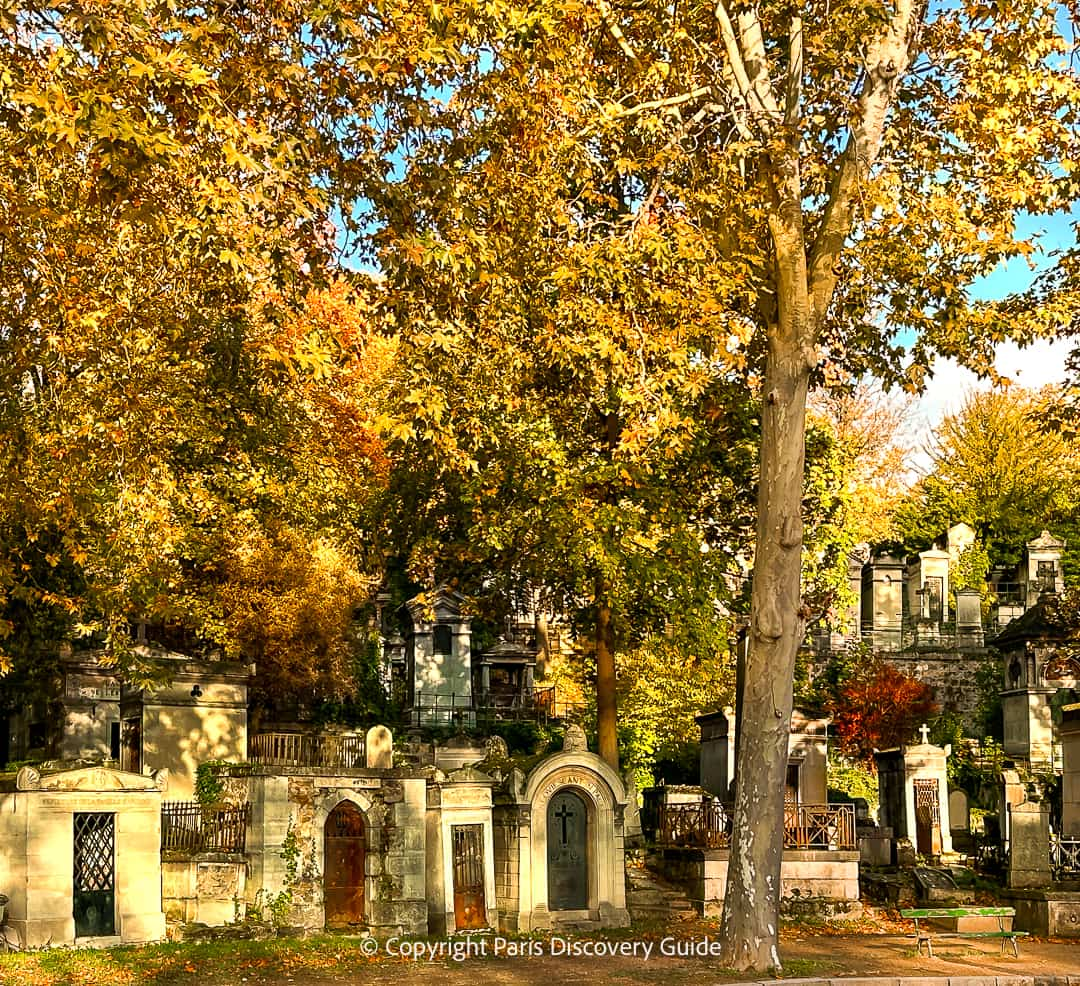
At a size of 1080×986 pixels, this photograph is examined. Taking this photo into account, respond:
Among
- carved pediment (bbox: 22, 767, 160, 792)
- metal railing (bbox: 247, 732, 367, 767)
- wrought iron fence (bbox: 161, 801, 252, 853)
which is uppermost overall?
metal railing (bbox: 247, 732, 367, 767)

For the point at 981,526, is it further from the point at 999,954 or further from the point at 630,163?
the point at 630,163

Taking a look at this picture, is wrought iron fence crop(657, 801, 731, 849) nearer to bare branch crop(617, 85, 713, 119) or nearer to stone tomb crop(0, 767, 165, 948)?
stone tomb crop(0, 767, 165, 948)

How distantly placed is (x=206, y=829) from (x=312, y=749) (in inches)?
241

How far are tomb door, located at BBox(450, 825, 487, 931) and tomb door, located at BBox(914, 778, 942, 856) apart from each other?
1230cm

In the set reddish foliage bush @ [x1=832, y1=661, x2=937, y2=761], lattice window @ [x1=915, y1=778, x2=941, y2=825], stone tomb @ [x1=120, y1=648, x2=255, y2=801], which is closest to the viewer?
stone tomb @ [x1=120, y1=648, x2=255, y2=801]

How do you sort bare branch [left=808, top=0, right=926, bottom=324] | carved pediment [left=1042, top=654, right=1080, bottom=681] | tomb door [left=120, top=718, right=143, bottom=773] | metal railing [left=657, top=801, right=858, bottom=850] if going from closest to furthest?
bare branch [left=808, top=0, right=926, bottom=324]
metal railing [left=657, top=801, right=858, bottom=850]
tomb door [left=120, top=718, right=143, bottom=773]
carved pediment [left=1042, top=654, right=1080, bottom=681]

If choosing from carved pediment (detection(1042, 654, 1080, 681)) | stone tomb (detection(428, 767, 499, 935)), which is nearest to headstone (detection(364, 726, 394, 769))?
stone tomb (detection(428, 767, 499, 935))

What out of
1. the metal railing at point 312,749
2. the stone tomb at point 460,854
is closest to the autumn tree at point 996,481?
the metal railing at point 312,749

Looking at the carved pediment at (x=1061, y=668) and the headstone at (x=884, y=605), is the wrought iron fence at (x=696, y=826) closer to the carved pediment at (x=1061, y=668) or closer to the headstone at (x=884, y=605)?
the carved pediment at (x=1061, y=668)

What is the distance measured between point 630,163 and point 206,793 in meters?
12.6

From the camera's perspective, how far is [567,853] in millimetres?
22219

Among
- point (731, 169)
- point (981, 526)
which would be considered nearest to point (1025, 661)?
point (981, 526)

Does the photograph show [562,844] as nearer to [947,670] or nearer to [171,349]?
[171,349]

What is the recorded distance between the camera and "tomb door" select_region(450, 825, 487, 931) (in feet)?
71.0
